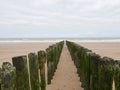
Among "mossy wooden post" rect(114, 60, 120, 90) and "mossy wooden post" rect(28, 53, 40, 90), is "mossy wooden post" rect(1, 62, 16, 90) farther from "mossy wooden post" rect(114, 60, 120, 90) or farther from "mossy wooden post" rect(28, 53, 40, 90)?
"mossy wooden post" rect(28, 53, 40, 90)

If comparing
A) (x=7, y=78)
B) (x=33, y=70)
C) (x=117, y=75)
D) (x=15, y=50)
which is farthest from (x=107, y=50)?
(x=7, y=78)

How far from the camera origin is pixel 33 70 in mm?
4629

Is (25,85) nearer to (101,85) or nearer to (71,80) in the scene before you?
(101,85)

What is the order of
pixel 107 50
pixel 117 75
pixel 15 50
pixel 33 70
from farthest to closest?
pixel 15 50
pixel 107 50
pixel 33 70
pixel 117 75

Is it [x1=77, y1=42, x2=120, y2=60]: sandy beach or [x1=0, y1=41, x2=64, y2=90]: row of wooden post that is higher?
[x1=0, y1=41, x2=64, y2=90]: row of wooden post

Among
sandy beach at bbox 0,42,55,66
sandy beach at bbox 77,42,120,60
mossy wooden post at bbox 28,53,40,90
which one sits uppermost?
mossy wooden post at bbox 28,53,40,90

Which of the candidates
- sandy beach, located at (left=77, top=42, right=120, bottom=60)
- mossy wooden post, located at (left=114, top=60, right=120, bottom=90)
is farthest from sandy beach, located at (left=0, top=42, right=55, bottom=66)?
mossy wooden post, located at (left=114, top=60, right=120, bottom=90)

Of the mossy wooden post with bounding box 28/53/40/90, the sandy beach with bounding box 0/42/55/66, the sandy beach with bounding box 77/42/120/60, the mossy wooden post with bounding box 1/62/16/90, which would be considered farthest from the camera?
the sandy beach with bounding box 77/42/120/60

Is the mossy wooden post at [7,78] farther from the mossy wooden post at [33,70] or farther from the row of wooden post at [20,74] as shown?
the mossy wooden post at [33,70]

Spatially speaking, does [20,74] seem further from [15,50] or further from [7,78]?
[15,50]

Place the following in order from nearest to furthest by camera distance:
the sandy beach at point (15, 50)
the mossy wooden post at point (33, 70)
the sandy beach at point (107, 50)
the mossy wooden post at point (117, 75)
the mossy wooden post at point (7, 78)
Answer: the mossy wooden post at point (7, 78) → the mossy wooden post at point (117, 75) → the mossy wooden post at point (33, 70) → the sandy beach at point (15, 50) → the sandy beach at point (107, 50)

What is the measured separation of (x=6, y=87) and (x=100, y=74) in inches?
69.8

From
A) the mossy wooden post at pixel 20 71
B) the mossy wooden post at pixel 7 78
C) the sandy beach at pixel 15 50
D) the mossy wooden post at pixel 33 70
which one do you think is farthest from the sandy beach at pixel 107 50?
the mossy wooden post at pixel 7 78

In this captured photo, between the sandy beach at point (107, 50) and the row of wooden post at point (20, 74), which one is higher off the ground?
the row of wooden post at point (20, 74)
